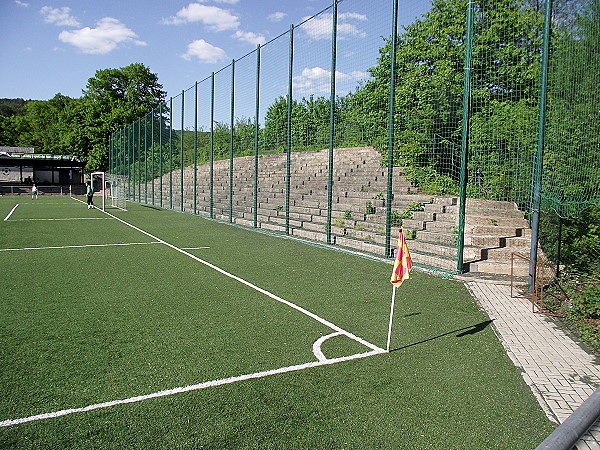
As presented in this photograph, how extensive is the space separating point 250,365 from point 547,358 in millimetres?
2948

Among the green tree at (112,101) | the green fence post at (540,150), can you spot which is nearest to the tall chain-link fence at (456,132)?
the green fence post at (540,150)

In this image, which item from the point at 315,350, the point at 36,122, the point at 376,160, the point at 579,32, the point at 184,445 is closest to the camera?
the point at 184,445

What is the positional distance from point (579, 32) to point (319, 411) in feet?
20.9

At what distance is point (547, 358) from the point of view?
488 cm

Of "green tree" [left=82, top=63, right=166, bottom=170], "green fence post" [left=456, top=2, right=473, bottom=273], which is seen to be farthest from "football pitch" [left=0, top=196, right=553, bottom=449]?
"green tree" [left=82, top=63, right=166, bottom=170]

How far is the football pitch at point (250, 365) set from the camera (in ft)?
10.8

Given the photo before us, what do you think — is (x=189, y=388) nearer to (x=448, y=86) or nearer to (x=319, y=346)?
(x=319, y=346)

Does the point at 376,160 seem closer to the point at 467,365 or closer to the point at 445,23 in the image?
the point at 445,23

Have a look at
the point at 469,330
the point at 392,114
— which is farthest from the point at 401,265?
the point at 392,114

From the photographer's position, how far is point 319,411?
11.7 feet

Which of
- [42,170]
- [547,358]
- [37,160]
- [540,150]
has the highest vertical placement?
[37,160]

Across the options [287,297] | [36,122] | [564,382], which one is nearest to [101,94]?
[36,122]

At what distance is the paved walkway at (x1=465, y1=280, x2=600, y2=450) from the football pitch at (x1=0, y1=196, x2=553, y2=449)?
159mm

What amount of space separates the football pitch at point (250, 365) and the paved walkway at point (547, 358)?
0.16m
